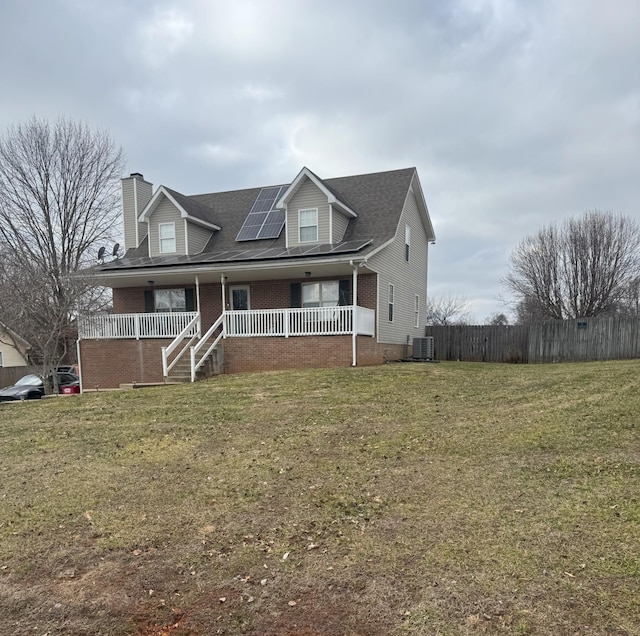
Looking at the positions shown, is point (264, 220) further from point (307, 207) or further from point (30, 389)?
point (30, 389)

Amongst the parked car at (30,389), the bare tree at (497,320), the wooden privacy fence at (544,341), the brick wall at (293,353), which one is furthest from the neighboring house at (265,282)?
the bare tree at (497,320)

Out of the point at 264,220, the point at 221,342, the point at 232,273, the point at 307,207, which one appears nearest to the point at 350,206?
the point at 307,207

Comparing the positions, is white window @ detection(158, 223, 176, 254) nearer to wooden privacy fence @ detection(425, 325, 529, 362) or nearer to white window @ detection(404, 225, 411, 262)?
white window @ detection(404, 225, 411, 262)

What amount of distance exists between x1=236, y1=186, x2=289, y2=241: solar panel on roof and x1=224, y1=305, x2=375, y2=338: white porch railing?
162 inches

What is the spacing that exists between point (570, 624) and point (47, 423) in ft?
29.7

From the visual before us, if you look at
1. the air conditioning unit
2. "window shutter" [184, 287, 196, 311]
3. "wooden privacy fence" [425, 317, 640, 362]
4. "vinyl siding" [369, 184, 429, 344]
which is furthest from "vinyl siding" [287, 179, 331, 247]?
"wooden privacy fence" [425, 317, 640, 362]

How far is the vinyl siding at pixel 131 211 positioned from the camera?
1992 cm

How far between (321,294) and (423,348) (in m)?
5.11

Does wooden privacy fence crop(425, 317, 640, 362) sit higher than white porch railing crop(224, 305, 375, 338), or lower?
lower

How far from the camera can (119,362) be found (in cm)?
1571

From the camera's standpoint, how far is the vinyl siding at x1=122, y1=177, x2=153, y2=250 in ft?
65.4

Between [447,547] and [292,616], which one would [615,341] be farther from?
[292,616]

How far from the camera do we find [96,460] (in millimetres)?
5918

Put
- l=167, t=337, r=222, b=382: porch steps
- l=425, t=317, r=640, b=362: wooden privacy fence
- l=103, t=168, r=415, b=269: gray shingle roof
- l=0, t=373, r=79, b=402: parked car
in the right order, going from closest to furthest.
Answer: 1. l=167, t=337, r=222, b=382: porch steps
2. l=103, t=168, r=415, b=269: gray shingle roof
3. l=0, t=373, r=79, b=402: parked car
4. l=425, t=317, r=640, b=362: wooden privacy fence
